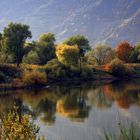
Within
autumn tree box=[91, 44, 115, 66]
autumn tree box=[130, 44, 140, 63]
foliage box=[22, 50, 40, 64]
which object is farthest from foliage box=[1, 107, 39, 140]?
autumn tree box=[130, 44, 140, 63]

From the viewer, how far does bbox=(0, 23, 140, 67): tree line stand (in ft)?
325

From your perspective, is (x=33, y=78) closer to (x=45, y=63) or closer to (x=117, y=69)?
(x=45, y=63)

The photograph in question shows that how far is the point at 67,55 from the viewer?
350 feet

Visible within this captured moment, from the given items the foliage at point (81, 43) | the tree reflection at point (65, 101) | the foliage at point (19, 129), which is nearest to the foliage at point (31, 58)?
the foliage at point (81, 43)

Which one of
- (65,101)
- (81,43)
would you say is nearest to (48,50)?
(81,43)

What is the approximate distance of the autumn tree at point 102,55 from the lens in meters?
128

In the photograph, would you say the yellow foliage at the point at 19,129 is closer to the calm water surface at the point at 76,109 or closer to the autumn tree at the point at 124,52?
the calm water surface at the point at 76,109

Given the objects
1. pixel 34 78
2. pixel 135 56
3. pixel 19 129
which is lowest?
pixel 19 129

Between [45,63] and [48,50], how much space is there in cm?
436

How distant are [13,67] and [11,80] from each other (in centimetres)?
947

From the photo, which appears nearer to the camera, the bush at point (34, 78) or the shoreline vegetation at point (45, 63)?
the bush at point (34, 78)

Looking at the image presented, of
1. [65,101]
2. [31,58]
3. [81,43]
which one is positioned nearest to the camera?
[65,101]

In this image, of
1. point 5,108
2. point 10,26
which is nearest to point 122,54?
point 10,26

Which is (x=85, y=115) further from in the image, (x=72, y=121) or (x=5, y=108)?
(x=5, y=108)
